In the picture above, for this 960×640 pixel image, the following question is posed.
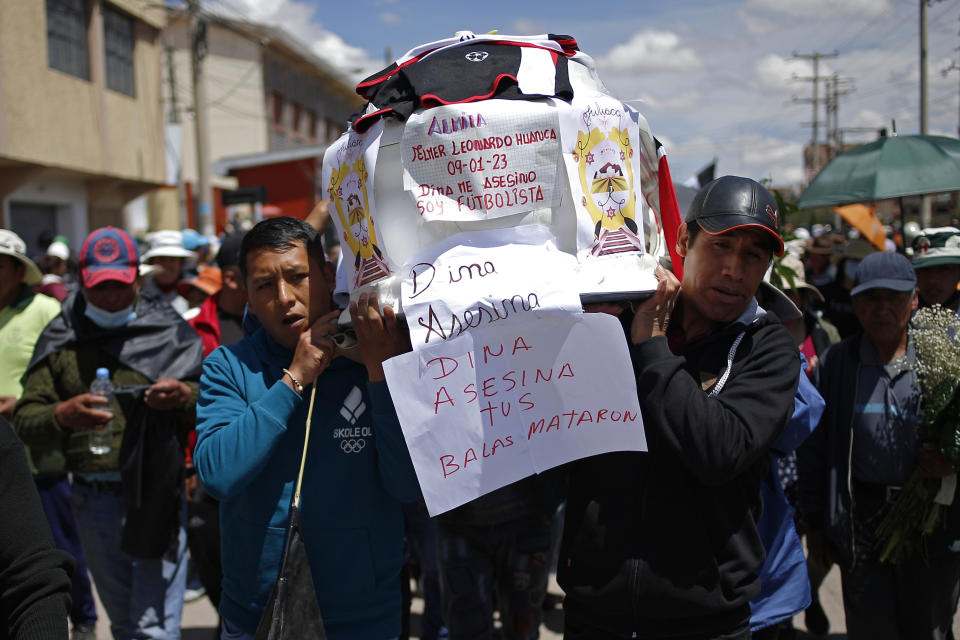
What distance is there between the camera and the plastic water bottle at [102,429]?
142 inches

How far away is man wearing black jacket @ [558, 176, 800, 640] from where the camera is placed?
208cm

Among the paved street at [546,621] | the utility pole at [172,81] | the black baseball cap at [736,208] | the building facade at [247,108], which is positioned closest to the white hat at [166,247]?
the paved street at [546,621]

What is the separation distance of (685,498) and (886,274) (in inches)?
77.1

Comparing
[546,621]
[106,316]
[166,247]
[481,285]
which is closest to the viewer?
[481,285]

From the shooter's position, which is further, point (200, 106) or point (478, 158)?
point (200, 106)

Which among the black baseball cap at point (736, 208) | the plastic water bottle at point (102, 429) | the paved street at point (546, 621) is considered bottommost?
the paved street at point (546, 621)

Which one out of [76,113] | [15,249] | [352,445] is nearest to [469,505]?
[352,445]

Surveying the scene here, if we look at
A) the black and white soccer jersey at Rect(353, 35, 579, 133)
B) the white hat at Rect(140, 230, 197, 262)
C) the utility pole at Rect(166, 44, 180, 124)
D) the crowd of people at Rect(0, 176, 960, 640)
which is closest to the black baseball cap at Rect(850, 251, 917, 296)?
the crowd of people at Rect(0, 176, 960, 640)

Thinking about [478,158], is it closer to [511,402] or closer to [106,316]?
[511,402]

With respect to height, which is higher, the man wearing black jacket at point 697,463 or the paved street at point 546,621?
the man wearing black jacket at point 697,463

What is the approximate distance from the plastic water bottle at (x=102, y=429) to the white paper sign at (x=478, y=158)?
2.40 metres

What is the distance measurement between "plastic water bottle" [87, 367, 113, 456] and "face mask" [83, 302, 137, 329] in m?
0.25

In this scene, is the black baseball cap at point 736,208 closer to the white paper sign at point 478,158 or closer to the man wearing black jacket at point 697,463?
the man wearing black jacket at point 697,463

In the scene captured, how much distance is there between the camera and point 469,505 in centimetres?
346
